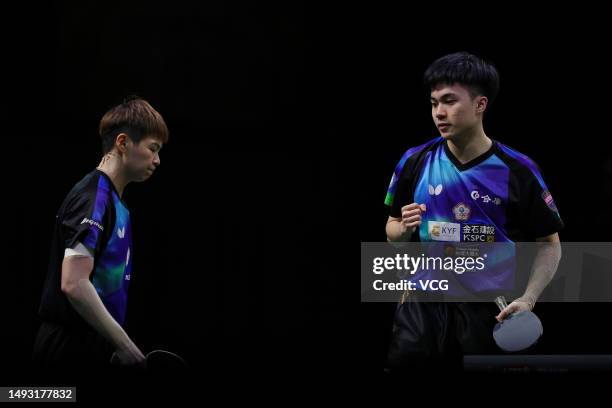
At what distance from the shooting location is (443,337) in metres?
3.05

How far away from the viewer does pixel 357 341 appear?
4.34 meters

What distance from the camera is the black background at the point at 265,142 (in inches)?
159

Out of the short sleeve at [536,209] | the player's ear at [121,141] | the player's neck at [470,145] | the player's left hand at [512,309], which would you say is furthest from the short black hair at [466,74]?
the player's ear at [121,141]

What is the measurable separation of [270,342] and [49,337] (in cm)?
149

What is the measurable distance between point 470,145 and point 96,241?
133cm

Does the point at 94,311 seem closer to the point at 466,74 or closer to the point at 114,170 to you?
the point at 114,170

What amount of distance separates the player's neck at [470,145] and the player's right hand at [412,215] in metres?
0.25

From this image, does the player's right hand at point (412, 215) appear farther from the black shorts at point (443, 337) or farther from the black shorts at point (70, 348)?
the black shorts at point (70, 348)

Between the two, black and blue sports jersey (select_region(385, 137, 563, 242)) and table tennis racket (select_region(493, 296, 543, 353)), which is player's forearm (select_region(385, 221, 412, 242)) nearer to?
black and blue sports jersey (select_region(385, 137, 563, 242))

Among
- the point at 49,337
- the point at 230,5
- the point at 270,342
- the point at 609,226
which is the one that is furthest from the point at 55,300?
the point at 609,226

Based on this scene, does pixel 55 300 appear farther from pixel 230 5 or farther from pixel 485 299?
pixel 230 5

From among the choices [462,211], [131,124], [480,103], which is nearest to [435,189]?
[462,211]

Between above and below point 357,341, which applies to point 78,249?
above

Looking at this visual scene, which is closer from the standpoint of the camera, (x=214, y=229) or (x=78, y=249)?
(x=78, y=249)
